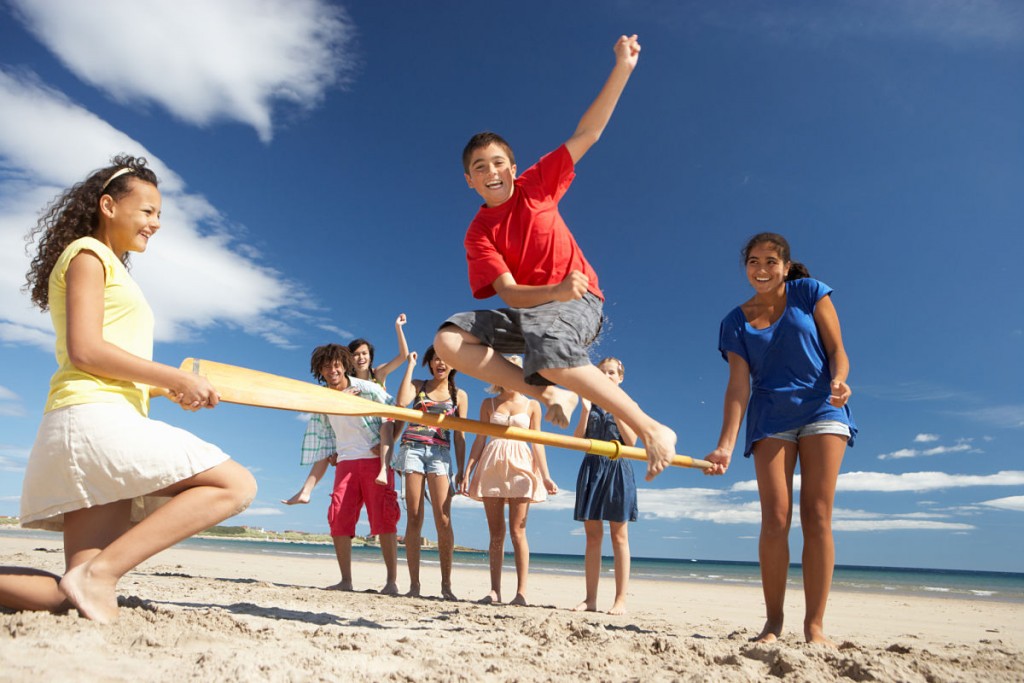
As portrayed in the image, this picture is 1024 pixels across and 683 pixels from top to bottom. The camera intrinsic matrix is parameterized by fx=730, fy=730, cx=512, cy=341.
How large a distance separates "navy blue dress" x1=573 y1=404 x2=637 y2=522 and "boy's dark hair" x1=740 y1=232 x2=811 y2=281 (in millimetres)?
2050

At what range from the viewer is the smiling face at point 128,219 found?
3148 mm

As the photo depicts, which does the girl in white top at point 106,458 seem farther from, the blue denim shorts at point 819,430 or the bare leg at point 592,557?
the bare leg at point 592,557

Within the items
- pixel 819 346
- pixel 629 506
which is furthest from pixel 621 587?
pixel 819 346

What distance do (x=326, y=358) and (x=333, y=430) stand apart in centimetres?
74

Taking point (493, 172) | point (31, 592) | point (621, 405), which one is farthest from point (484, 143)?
point (31, 592)

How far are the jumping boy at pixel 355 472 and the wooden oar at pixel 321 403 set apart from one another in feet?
9.66

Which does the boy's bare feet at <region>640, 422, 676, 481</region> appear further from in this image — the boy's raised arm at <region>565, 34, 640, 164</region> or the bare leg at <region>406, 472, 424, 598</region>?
the bare leg at <region>406, 472, 424, 598</region>

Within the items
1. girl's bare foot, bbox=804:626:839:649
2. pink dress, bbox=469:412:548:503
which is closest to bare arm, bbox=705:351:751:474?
girl's bare foot, bbox=804:626:839:649

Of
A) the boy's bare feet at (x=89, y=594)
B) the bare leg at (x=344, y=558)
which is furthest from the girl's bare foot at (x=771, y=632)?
the bare leg at (x=344, y=558)

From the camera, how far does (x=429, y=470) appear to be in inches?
249

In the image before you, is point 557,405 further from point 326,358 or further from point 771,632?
point 326,358

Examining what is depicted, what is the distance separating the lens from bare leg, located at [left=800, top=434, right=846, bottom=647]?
365cm

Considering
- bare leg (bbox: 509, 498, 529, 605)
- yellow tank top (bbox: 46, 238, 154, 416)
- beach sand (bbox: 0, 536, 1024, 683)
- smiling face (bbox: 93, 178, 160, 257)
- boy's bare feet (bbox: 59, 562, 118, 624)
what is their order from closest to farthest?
beach sand (bbox: 0, 536, 1024, 683) → boy's bare feet (bbox: 59, 562, 118, 624) → yellow tank top (bbox: 46, 238, 154, 416) → smiling face (bbox: 93, 178, 160, 257) → bare leg (bbox: 509, 498, 529, 605)

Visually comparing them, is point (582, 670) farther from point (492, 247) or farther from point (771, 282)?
point (771, 282)
